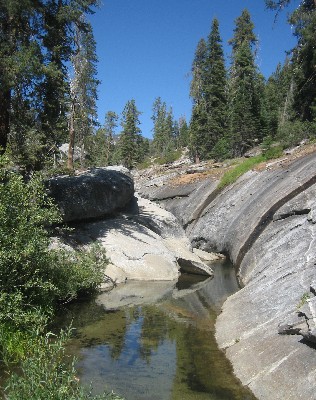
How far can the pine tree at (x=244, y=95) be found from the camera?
47.7 metres

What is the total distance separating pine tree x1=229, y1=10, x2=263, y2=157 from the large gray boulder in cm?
2730

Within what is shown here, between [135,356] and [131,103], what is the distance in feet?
242

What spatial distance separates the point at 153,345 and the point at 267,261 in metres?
6.36

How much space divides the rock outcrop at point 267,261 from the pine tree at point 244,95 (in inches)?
766

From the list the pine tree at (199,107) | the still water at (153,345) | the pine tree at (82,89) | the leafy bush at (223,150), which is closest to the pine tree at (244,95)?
the leafy bush at (223,150)

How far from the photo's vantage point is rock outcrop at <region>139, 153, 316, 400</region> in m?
7.53

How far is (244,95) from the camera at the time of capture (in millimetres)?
51000

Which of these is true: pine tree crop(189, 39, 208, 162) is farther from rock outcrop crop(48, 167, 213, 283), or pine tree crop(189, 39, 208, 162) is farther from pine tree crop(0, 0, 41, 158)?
pine tree crop(0, 0, 41, 158)

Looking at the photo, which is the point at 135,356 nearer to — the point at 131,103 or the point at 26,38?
the point at 26,38

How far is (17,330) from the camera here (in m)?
8.91

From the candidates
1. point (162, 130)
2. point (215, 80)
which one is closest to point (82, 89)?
point (215, 80)

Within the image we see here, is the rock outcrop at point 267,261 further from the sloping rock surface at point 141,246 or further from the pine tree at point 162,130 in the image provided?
the pine tree at point 162,130

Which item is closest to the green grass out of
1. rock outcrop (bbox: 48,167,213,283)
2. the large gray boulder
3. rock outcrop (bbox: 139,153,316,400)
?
rock outcrop (bbox: 139,153,316,400)

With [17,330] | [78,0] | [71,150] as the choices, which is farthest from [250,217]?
[71,150]
